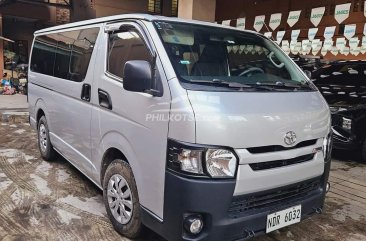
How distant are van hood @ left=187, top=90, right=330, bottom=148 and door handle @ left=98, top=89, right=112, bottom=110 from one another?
3.21 ft

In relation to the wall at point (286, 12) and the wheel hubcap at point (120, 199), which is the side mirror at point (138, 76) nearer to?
the wheel hubcap at point (120, 199)

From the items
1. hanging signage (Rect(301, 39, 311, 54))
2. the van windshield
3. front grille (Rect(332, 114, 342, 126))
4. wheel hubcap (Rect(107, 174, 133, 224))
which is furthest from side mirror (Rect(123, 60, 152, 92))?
hanging signage (Rect(301, 39, 311, 54))

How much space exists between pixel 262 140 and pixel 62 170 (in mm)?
3344

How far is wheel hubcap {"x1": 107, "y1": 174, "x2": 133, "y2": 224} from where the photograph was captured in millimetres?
2951

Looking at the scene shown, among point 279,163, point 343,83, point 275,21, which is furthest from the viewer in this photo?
point 275,21

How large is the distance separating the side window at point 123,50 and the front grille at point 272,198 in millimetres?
1295

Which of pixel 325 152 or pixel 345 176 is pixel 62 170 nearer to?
pixel 325 152

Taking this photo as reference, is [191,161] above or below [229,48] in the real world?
below

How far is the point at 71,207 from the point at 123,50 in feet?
5.68

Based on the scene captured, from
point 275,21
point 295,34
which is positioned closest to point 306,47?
point 295,34

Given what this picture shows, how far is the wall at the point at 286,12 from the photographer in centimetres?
914

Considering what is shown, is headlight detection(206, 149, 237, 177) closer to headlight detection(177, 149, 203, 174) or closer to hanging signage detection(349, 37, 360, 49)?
headlight detection(177, 149, 203, 174)

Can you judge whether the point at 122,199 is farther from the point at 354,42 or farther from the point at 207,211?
the point at 354,42

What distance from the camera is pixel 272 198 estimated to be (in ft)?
8.69
